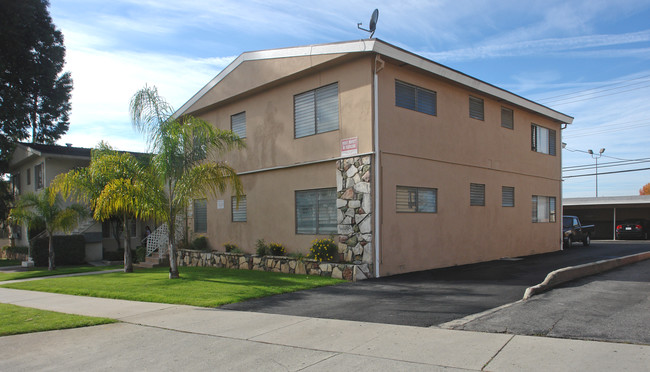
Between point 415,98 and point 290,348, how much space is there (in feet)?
32.4

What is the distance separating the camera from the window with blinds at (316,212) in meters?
13.8

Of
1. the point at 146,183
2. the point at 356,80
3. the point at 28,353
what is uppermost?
the point at 356,80

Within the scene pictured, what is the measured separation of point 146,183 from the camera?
43.8 ft

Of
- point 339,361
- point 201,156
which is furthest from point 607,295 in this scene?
point 201,156

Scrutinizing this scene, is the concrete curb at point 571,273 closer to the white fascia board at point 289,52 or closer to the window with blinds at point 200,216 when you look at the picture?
the white fascia board at point 289,52

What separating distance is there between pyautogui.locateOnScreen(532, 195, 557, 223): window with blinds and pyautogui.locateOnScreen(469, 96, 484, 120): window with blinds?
5435 mm

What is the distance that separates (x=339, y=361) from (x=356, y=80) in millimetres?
9191

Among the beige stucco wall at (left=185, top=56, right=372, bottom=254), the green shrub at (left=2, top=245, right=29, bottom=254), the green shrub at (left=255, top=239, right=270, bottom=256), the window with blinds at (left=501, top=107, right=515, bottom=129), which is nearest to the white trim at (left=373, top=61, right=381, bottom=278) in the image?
the beige stucco wall at (left=185, top=56, right=372, bottom=254)

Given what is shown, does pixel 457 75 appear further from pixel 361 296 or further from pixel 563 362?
pixel 563 362

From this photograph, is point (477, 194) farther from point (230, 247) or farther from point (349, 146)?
point (230, 247)

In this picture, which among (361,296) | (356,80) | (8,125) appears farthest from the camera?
(8,125)

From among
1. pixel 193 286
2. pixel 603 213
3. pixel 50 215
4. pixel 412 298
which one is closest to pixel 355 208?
pixel 412 298

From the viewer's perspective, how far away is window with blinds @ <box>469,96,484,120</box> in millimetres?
16484

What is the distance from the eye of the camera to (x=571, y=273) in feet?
34.9
